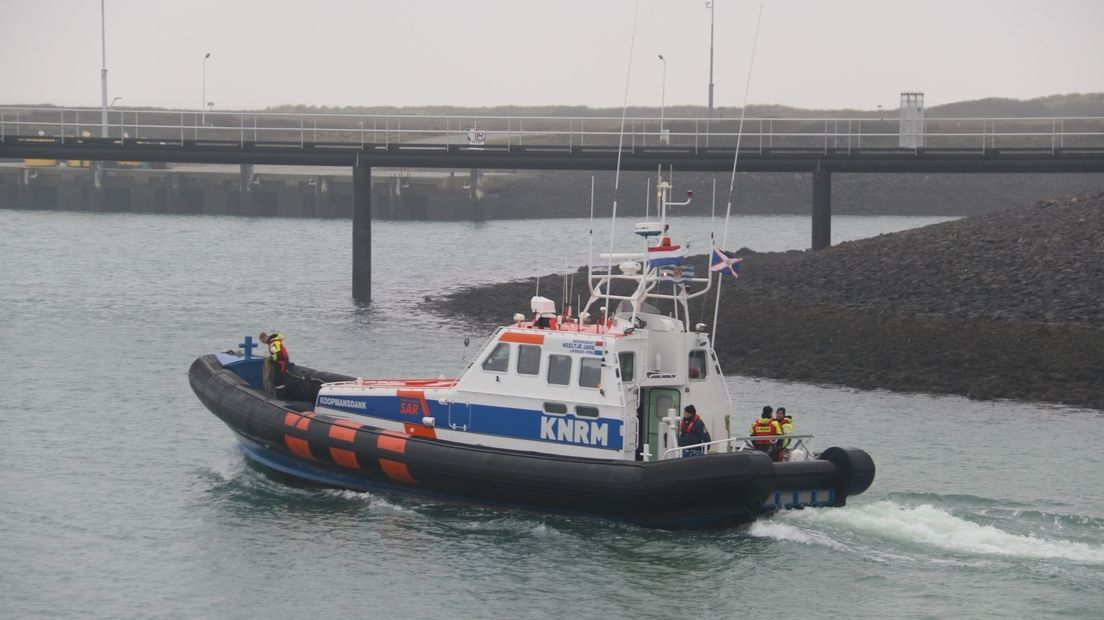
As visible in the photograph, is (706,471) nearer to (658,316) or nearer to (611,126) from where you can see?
(658,316)

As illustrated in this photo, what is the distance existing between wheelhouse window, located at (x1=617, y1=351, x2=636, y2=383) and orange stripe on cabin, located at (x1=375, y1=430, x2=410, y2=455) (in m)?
2.84

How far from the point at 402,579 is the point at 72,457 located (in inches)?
305

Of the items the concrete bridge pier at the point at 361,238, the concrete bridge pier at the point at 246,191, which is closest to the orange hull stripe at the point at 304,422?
the concrete bridge pier at the point at 361,238

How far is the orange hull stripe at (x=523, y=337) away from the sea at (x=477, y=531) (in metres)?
1.27

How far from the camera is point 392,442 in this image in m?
18.1

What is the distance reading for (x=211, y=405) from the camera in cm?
2083

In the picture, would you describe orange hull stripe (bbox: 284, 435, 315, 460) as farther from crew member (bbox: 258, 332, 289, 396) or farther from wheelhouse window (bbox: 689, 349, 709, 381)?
wheelhouse window (bbox: 689, 349, 709, 381)

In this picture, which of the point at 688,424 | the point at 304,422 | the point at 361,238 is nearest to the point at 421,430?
the point at 304,422

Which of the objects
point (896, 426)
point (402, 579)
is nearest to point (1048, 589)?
point (402, 579)

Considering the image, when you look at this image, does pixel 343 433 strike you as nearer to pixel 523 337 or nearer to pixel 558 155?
pixel 523 337

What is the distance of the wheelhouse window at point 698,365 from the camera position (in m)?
17.9

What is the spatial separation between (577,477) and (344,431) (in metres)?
3.28

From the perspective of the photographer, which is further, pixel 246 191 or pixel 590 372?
pixel 246 191

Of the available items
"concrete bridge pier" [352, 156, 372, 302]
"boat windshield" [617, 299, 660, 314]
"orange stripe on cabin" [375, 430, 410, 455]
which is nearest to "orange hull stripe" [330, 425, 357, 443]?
"orange stripe on cabin" [375, 430, 410, 455]
